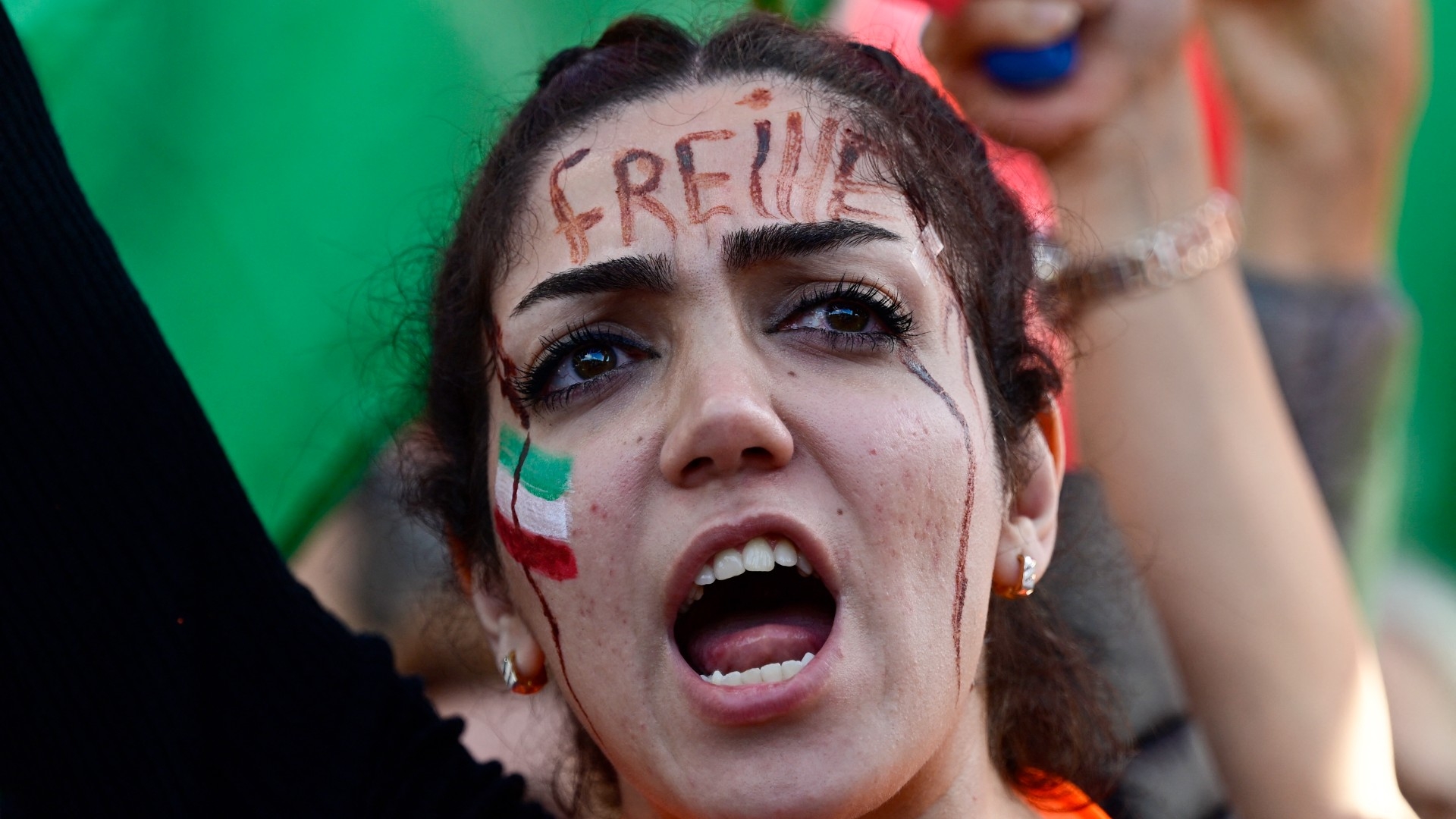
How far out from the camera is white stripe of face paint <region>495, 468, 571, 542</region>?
1.51 metres

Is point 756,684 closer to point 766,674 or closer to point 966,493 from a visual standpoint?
point 766,674

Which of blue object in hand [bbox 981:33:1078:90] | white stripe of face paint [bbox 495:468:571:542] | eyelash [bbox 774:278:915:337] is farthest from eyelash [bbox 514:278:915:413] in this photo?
blue object in hand [bbox 981:33:1078:90]

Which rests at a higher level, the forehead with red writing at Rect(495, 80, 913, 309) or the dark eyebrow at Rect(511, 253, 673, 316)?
the forehead with red writing at Rect(495, 80, 913, 309)

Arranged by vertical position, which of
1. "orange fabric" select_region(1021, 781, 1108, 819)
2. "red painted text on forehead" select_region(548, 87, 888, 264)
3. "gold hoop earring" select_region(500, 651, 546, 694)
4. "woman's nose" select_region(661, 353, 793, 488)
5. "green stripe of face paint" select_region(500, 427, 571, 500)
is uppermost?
"red painted text on forehead" select_region(548, 87, 888, 264)

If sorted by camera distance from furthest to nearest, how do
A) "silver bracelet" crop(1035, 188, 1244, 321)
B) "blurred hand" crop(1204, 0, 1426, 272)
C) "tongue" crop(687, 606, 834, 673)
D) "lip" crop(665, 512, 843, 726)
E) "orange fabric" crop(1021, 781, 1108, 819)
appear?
"blurred hand" crop(1204, 0, 1426, 272) → "silver bracelet" crop(1035, 188, 1244, 321) → "orange fabric" crop(1021, 781, 1108, 819) → "tongue" crop(687, 606, 834, 673) → "lip" crop(665, 512, 843, 726)

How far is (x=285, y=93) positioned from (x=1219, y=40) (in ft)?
6.80

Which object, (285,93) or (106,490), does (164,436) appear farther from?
(285,93)

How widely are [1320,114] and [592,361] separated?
222cm

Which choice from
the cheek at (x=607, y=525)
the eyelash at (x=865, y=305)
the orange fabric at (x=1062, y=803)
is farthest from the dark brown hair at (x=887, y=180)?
the cheek at (x=607, y=525)

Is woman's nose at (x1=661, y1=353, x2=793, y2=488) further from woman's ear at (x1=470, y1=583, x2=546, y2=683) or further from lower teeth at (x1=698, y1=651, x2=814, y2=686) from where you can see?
woman's ear at (x1=470, y1=583, x2=546, y2=683)

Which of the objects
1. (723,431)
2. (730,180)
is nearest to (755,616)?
(723,431)

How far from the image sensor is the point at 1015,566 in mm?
1659

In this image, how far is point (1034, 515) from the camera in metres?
1.72

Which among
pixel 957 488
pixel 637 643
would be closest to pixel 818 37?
pixel 957 488
